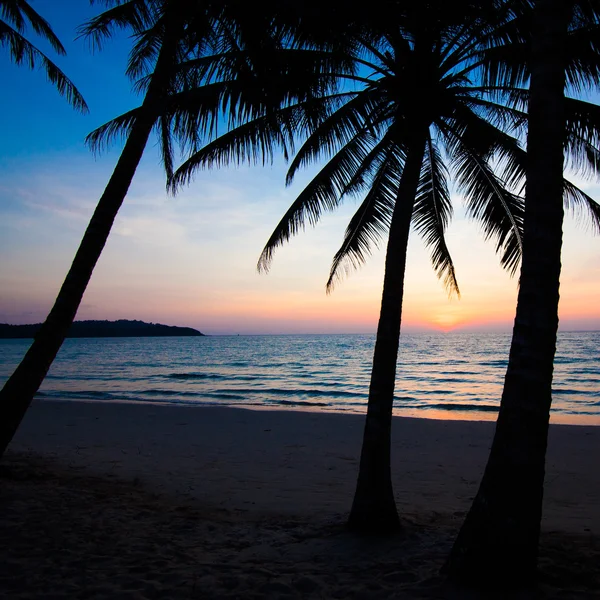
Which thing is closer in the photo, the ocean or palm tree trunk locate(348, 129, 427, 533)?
palm tree trunk locate(348, 129, 427, 533)

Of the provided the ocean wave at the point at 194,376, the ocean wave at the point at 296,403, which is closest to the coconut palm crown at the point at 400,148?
the ocean wave at the point at 296,403

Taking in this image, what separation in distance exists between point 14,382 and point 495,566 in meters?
4.91

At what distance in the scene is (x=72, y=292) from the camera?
5.40 m

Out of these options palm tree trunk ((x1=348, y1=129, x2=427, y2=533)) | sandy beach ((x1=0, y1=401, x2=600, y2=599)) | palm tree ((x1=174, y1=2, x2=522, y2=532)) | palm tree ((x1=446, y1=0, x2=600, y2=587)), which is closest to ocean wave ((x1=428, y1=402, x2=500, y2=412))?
sandy beach ((x1=0, y1=401, x2=600, y2=599))

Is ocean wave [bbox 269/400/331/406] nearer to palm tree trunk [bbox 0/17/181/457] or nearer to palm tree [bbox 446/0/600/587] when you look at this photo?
palm tree trunk [bbox 0/17/181/457]

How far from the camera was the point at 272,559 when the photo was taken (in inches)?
172

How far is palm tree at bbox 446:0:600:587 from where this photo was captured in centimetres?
315

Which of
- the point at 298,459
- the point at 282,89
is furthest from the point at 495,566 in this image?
the point at 298,459

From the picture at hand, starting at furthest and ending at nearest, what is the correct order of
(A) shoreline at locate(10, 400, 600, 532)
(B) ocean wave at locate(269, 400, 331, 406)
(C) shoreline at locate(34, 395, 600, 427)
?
(B) ocean wave at locate(269, 400, 331, 406), (C) shoreline at locate(34, 395, 600, 427), (A) shoreline at locate(10, 400, 600, 532)

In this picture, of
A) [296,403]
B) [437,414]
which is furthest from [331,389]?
[437,414]

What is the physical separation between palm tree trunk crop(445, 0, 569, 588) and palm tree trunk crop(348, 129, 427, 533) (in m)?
1.65

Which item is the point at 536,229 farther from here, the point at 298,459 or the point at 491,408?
the point at 491,408

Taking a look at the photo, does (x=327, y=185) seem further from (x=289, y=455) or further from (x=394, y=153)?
(x=289, y=455)

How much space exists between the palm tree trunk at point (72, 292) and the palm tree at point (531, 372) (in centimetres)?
421
